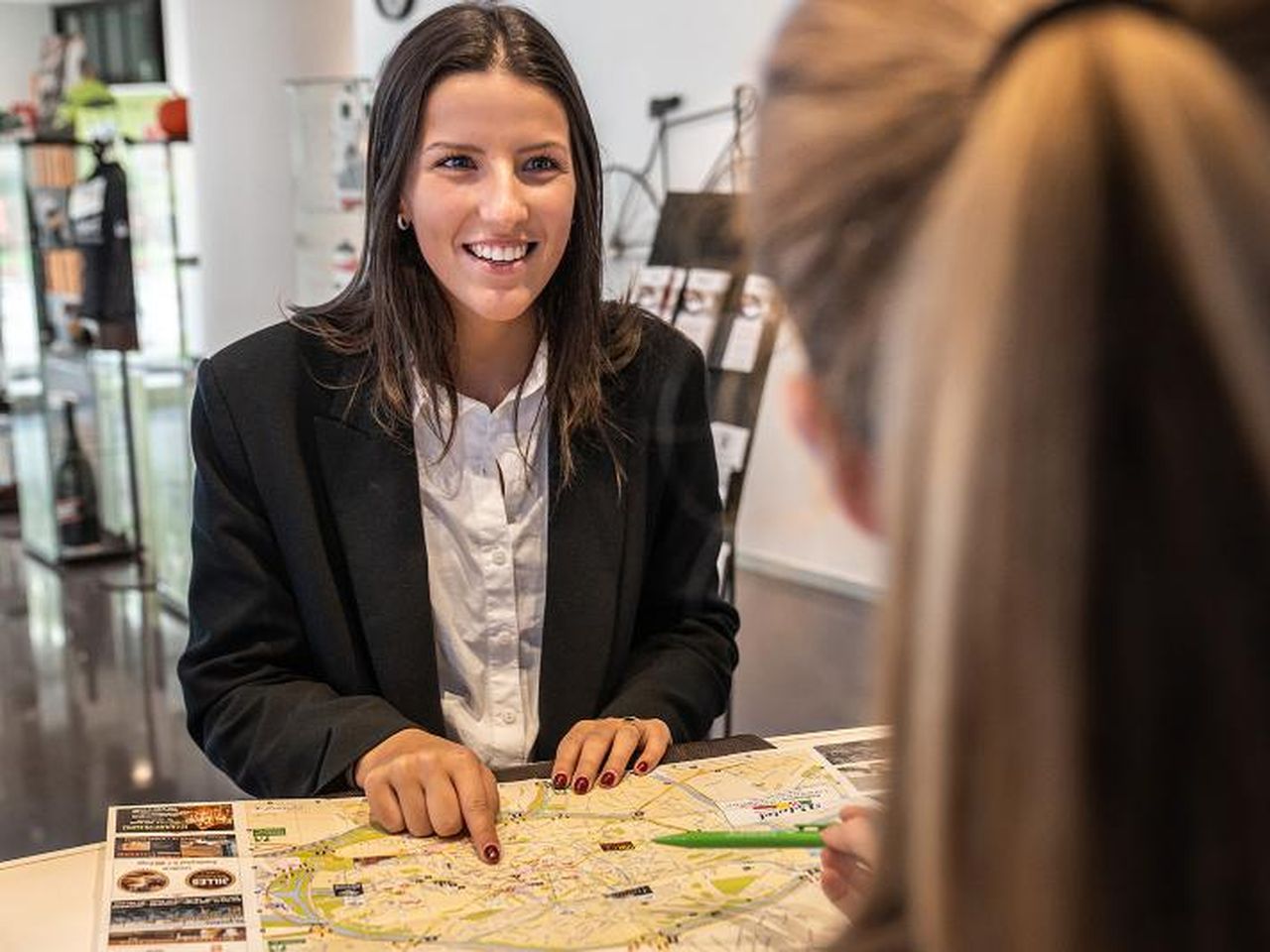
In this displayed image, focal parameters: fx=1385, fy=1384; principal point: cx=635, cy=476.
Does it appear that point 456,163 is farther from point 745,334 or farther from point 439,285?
point 745,334

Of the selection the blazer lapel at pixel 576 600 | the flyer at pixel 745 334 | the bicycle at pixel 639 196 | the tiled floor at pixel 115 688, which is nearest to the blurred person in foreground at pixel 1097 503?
the blazer lapel at pixel 576 600

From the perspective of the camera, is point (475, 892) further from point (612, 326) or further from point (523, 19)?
point (523, 19)

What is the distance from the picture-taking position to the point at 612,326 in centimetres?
191

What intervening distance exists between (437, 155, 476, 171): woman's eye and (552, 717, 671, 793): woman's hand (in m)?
0.67

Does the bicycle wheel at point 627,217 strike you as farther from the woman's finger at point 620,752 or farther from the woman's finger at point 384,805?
the woman's finger at point 384,805

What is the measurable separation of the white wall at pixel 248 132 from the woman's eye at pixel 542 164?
3.74 m

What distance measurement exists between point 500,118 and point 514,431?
40 cm

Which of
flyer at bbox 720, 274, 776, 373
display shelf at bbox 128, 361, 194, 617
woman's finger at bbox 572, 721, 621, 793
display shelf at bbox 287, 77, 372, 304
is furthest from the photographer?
display shelf at bbox 128, 361, 194, 617

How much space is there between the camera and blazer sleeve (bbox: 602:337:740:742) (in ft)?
6.06

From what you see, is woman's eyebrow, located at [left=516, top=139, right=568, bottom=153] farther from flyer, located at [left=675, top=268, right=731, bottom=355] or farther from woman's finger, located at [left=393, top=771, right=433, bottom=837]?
flyer, located at [left=675, top=268, right=731, bottom=355]

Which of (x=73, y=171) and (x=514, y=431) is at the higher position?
(x=73, y=171)

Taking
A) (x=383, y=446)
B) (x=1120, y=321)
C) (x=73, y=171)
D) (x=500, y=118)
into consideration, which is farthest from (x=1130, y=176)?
(x=73, y=171)

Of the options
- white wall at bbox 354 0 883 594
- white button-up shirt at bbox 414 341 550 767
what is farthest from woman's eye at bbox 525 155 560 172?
white wall at bbox 354 0 883 594

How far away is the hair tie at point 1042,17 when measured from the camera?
1.81 ft
